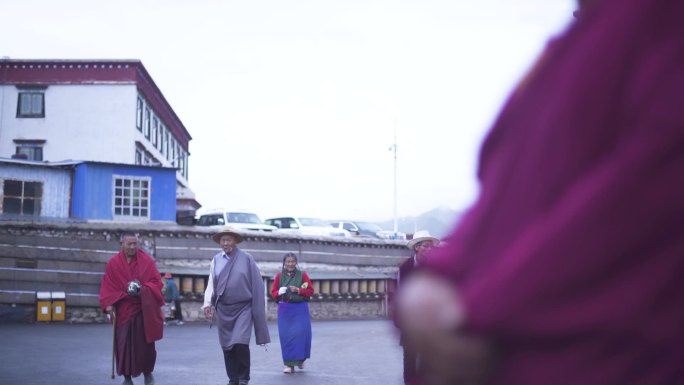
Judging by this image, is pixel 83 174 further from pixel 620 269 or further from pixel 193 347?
pixel 620 269

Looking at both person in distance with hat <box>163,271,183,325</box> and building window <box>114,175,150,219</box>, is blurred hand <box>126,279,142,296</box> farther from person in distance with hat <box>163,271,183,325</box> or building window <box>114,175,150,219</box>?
building window <box>114,175,150,219</box>

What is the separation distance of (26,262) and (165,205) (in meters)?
9.86

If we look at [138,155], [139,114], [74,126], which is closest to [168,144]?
[139,114]

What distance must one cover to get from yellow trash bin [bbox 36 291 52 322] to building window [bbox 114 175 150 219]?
8860 mm

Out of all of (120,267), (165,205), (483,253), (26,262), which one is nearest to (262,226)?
(165,205)

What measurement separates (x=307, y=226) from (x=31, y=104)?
1631cm

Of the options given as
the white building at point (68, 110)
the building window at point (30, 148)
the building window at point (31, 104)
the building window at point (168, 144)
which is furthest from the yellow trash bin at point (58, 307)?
the building window at point (168, 144)

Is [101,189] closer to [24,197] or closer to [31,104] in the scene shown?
[24,197]

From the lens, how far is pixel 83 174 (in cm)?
3438

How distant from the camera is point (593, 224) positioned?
1.17 meters

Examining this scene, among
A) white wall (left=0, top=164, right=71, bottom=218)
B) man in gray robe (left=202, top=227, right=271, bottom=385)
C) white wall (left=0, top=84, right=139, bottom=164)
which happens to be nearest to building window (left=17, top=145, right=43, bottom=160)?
white wall (left=0, top=84, right=139, bottom=164)

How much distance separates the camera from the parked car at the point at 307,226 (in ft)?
128

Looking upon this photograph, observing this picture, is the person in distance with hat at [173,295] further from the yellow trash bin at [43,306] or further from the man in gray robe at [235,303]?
the man in gray robe at [235,303]

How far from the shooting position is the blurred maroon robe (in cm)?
117
